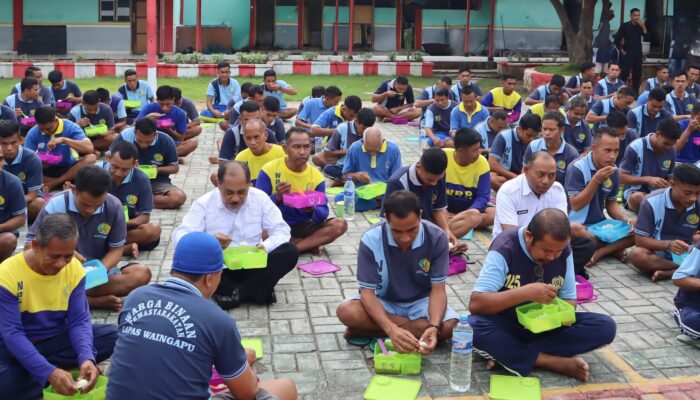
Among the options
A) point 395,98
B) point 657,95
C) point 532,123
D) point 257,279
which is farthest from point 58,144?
point 657,95

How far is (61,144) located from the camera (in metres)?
10.1

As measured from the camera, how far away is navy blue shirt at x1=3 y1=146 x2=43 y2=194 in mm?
8547

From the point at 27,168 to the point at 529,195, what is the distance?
517cm

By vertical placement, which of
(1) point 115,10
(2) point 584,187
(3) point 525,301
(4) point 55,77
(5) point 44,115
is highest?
(1) point 115,10

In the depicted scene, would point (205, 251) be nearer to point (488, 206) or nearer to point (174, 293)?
point (174, 293)

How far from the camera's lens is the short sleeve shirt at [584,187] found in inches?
325

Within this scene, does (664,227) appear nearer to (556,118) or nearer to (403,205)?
(556,118)

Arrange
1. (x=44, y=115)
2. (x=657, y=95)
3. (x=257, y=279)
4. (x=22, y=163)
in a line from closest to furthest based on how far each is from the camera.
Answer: (x=257, y=279)
(x=22, y=163)
(x=44, y=115)
(x=657, y=95)

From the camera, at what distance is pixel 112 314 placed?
6.62 meters

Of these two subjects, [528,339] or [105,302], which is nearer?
[528,339]

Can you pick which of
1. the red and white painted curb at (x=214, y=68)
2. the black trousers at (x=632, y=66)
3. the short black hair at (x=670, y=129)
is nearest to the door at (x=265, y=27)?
the red and white painted curb at (x=214, y=68)

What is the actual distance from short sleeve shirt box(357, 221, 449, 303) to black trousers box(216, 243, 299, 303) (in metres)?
1.24

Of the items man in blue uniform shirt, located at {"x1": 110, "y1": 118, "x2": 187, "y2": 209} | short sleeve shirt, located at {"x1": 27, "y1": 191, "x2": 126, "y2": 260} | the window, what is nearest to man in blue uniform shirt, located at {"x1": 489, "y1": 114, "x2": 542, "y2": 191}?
man in blue uniform shirt, located at {"x1": 110, "y1": 118, "x2": 187, "y2": 209}

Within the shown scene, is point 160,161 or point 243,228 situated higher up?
point 160,161
